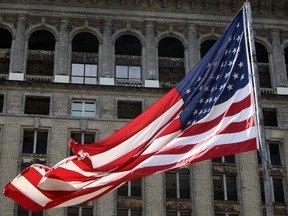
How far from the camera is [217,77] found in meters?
20.5

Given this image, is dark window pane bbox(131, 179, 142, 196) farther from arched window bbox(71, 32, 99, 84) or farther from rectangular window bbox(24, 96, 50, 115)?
arched window bbox(71, 32, 99, 84)

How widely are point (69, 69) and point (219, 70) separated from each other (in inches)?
1115

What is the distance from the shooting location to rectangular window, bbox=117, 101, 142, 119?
46.9 m

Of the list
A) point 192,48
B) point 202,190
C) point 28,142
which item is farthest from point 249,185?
point 28,142

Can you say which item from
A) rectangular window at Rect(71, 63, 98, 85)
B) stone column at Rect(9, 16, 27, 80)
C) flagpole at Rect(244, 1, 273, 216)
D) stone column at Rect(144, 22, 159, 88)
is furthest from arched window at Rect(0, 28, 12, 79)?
flagpole at Rect(244, 1, 273, 216)

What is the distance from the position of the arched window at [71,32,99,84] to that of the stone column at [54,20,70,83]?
0.65m

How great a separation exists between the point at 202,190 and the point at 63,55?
1467 cm

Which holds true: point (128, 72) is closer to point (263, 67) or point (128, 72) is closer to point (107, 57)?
point (107, 57)

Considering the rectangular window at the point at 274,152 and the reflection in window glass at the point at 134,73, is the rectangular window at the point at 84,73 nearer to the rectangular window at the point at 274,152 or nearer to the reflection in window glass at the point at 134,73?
the reflection in window glass at the point at 134,73

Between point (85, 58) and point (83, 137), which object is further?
point (85, 58)

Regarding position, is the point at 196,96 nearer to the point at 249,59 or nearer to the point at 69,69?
the point at 249,59

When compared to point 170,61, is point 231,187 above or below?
below

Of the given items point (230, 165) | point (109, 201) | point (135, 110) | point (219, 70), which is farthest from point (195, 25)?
point (219, 70)

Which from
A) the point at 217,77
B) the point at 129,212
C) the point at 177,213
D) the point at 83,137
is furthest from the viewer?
the point at 83,137
